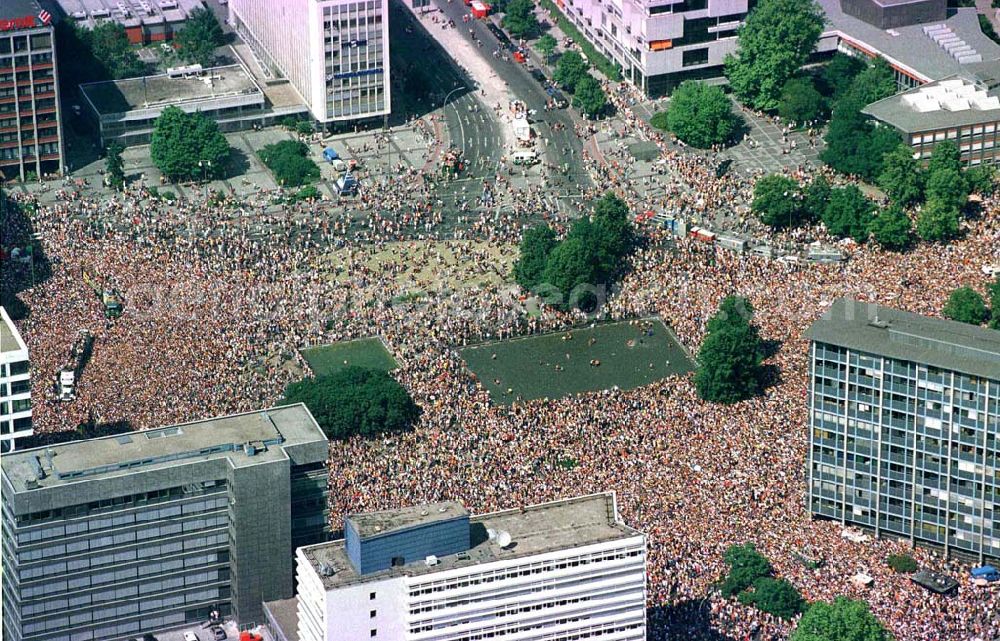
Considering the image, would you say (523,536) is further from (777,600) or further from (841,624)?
(841,624)

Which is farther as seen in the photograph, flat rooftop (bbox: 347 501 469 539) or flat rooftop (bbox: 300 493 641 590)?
flat rooftop (bbox: 300 493 641 590)

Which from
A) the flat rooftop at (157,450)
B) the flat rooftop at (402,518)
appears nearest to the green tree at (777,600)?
the flat rooftop at (402,518)

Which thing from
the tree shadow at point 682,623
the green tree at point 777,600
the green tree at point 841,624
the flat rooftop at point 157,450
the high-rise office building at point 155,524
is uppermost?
the flat rooftop at point 157,450

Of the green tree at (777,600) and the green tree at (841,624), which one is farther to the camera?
the green tree at (777,600)

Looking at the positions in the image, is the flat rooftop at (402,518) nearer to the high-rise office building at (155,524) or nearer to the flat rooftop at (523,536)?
the flat rooftop at (523,536)

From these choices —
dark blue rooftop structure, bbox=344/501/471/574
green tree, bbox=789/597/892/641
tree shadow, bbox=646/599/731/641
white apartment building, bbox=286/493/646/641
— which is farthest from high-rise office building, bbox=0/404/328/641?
green tree, bbox=789/597/892/641

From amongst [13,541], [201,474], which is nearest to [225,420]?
[201,474]

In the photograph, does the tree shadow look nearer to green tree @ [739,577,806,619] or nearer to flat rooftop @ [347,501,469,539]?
green tree @ [739,577,806,619]
